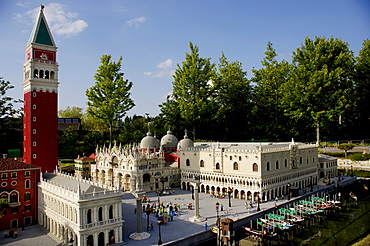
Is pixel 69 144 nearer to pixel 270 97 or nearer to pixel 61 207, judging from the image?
pixel 61 207

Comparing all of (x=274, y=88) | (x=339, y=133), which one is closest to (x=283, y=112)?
(x=274, y=88)

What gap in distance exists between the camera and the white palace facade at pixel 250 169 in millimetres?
44344

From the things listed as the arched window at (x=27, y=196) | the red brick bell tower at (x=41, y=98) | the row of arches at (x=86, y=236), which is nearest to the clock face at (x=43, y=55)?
the red brick bell tower at (x=41, y=98)

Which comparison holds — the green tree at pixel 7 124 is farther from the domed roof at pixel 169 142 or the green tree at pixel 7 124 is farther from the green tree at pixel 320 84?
the green tree at pixel 320 84

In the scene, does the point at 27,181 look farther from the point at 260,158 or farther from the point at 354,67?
the point at 354,67

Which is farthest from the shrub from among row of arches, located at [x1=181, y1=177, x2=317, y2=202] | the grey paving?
the grey paving

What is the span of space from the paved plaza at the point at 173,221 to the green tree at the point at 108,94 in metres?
25.1

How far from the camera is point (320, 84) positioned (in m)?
70.2

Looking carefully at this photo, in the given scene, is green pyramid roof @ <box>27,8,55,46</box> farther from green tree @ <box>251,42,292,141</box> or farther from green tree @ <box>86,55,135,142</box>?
green tree @ <box>251,42,292,141</box>

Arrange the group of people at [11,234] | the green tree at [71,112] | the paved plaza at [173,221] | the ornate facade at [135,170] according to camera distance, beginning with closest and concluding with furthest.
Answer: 1. the paved plaza at [173,221]
2. the group of people at [11,234]
3. the ornate facade at [135,170]
4. the green tree at [71,112]

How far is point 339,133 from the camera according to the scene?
80938 millimetres

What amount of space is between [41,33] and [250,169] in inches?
1320

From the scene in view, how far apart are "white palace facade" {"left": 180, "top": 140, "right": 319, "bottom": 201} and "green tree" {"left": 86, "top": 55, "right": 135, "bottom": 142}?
22172mm

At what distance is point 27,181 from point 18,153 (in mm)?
27856
